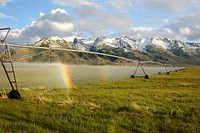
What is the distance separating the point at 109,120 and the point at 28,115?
5.09 metres

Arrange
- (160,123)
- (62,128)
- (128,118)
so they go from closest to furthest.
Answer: (62,128), (160,123), (128,118)

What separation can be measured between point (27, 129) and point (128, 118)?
5.79 metres

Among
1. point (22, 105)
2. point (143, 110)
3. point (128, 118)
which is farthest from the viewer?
point (22, 105)

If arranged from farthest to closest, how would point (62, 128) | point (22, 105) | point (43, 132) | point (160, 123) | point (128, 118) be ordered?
point (22, 105), point (128, 118), point (160, 123), point (62, 128), point (43, 132)

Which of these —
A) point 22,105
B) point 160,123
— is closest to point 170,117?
point 160,123

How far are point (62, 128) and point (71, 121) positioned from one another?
1.57 metres

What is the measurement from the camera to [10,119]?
52.4ft

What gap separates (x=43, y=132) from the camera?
42.5ft

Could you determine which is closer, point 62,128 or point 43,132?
point 43,132

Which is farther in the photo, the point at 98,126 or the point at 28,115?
the point at 28,115

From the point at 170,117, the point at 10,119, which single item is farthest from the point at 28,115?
the point at 170,117

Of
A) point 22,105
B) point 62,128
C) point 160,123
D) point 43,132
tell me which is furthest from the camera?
point 22,105

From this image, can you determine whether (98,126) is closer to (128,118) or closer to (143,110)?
(128,118)

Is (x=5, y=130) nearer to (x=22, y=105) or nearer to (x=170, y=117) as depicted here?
(x=22, y=105)
